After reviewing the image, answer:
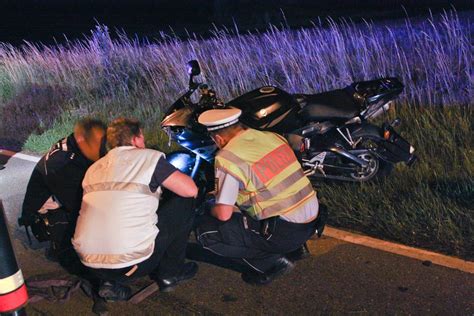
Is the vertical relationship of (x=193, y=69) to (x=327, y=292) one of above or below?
above

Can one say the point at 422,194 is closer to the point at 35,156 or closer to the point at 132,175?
the point at 132,175

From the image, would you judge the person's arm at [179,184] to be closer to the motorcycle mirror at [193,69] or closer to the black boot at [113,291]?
the black boot at [113,291]

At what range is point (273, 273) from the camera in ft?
12.4

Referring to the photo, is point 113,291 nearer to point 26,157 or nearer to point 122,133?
point 122,133

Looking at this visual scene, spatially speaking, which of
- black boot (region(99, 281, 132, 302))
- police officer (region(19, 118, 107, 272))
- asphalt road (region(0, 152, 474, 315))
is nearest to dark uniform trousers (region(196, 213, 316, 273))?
asphalt road (region(0, 152, 474, 315))

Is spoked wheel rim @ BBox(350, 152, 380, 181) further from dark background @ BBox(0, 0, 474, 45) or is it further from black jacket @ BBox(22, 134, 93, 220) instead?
dark background @ BBox(0, 0, 474, 45)

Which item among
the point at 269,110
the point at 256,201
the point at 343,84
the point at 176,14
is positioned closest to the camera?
the point at 256,201

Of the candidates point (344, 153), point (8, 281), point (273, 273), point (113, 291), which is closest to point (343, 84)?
point (344, 153)

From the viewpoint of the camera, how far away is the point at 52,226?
3930 mm

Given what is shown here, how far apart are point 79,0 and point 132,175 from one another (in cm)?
4004

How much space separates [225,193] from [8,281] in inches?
53.8

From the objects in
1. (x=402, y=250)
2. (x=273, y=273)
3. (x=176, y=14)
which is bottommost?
(x=176, y=14)

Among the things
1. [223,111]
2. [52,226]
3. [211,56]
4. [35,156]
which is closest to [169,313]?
[52,226]

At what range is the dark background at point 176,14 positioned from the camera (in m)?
21.2
